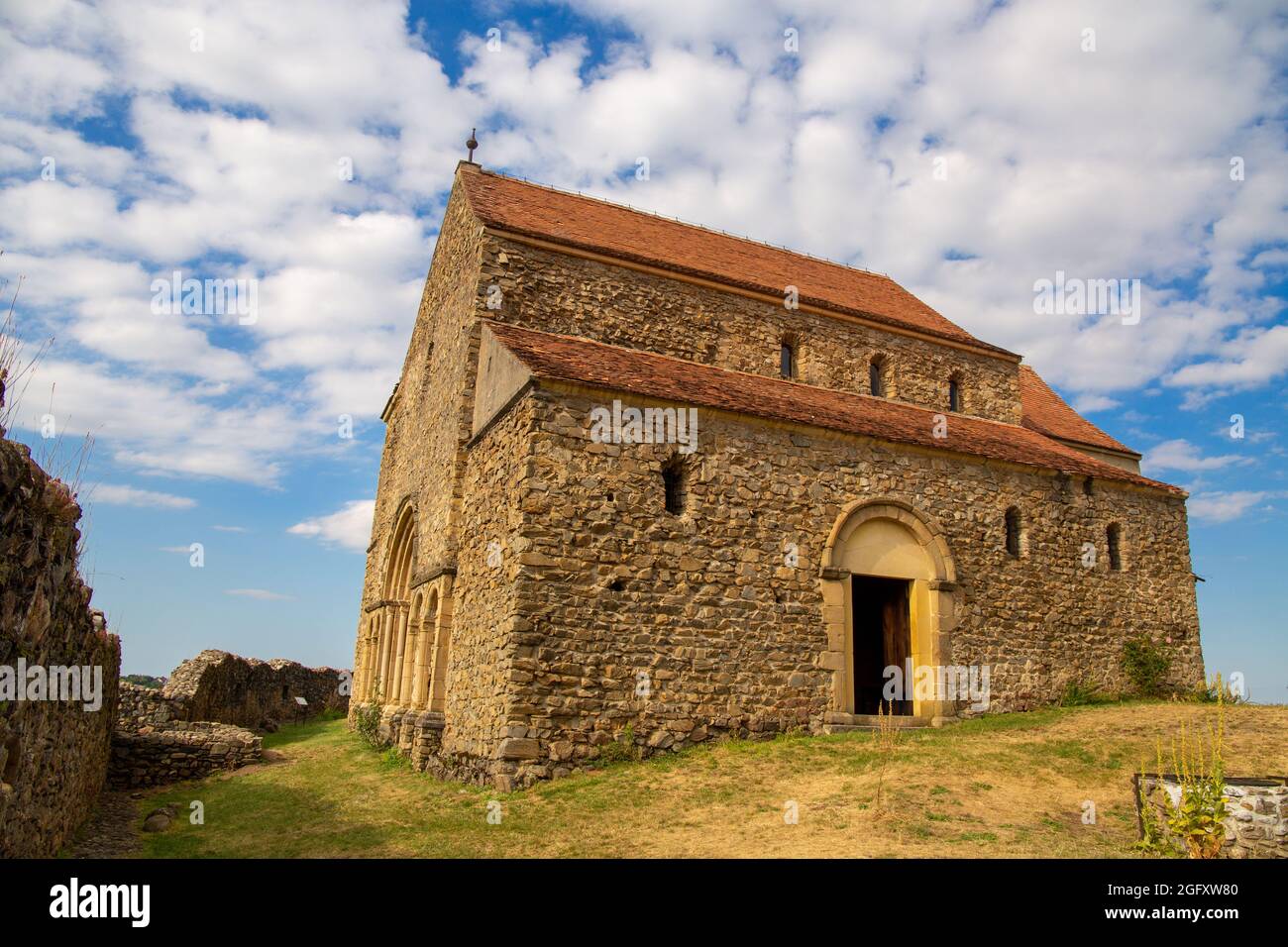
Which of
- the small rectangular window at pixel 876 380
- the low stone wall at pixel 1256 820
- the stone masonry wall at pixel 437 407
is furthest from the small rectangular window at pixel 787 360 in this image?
the low stone wall at pixel 1256 820

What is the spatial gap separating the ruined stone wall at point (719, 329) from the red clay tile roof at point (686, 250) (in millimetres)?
340

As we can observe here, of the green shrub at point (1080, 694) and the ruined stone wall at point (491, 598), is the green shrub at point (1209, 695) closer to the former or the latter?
the green shrub at point (1080, 694)

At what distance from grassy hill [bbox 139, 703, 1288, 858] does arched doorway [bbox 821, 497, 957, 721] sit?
1.16m

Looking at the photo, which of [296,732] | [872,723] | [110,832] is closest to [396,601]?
[296,732]

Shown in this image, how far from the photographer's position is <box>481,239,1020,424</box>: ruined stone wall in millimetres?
15469

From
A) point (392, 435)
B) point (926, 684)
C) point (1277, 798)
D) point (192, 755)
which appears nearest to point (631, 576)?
point (926, 684)

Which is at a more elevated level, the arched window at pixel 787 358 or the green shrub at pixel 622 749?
the arched window at pixel 787 358

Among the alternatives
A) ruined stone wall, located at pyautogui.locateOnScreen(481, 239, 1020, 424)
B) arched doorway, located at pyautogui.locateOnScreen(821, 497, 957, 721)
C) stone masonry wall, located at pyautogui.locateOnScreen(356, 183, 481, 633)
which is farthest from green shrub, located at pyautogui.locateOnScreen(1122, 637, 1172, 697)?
stone masonry wall, located at pyautogui.locateOnScreen(356, 183, 481, 633)

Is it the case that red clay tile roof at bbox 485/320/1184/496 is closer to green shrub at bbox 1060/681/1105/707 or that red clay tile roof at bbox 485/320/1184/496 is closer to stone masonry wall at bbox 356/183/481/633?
stone masonry wall at bbox 356/183/481/633

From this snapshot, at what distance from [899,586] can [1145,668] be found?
19.0 ft

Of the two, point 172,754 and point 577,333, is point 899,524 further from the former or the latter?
point 172,754

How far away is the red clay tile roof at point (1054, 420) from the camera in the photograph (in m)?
20.8

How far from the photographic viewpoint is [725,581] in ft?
39.7
